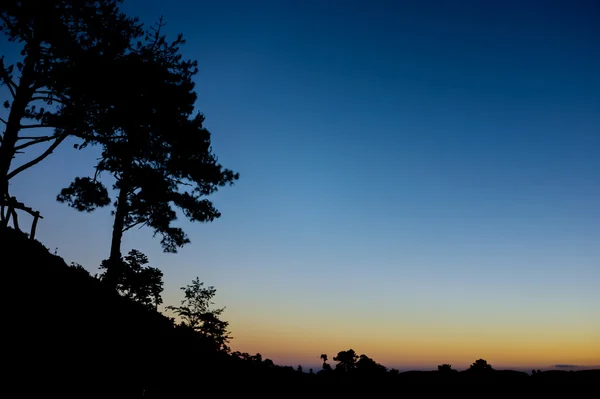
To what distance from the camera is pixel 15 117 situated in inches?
427

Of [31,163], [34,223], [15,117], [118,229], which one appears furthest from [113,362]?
[118,229]

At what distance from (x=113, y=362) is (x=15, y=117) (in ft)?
29.9

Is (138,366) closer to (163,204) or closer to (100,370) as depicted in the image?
(100,370)

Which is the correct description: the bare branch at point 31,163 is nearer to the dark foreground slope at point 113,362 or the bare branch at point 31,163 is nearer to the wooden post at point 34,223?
the wooden post at point 34,223

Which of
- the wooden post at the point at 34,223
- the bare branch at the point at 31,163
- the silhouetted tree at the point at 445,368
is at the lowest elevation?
the silhouetted tree at the point at 445,368

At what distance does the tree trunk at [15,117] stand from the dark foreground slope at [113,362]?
2725 millimetres

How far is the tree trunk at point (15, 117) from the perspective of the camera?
10.2 m

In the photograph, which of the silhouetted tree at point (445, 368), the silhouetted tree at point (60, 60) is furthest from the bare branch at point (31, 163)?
the silhouetted tree at point (445, 368)

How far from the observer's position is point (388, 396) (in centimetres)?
603

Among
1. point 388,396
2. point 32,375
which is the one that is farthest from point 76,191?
point 388,396

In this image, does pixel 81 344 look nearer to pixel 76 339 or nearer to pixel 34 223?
pixel 76 339

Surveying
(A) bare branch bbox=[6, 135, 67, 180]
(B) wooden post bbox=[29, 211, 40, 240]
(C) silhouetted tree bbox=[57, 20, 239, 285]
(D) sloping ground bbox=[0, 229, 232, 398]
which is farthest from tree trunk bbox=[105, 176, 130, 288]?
(D) sloping ground bbox=[0, 229, 232, 398]

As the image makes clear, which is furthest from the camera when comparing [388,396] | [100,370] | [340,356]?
[340,356]

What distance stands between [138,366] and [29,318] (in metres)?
1.72
